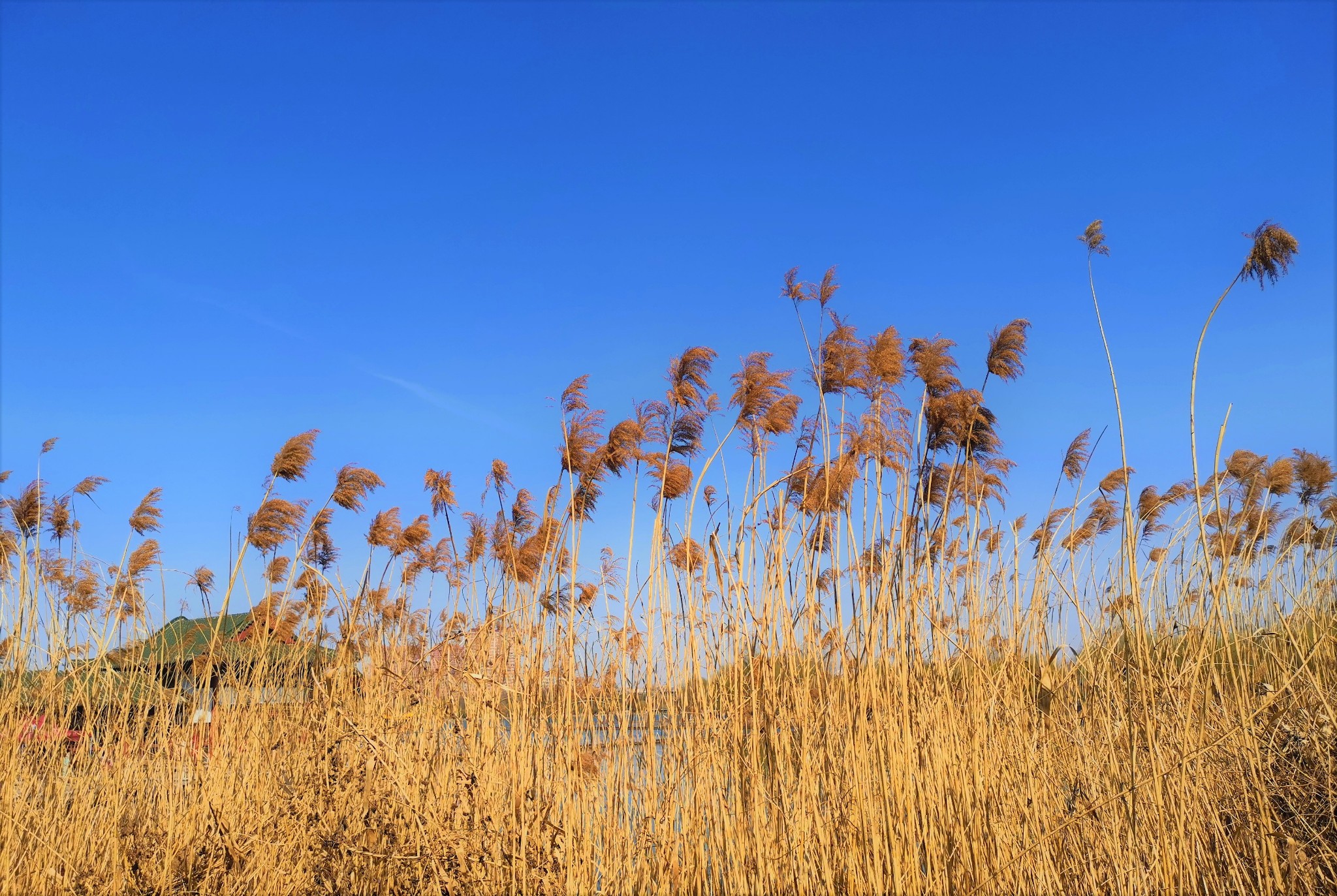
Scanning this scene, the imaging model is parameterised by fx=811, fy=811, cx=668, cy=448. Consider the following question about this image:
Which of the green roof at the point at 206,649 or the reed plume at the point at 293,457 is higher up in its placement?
the reed plume at the point at 293,457

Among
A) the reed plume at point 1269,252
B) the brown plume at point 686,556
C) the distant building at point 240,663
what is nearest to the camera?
the reed plume at point 1269,252


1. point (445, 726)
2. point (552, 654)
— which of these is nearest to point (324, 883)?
point (445, 726)

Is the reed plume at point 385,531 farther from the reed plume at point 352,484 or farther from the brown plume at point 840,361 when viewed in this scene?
the brown plume at point 840,361

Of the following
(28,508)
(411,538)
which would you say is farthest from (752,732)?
(28,508)

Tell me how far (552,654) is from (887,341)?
2401 mm

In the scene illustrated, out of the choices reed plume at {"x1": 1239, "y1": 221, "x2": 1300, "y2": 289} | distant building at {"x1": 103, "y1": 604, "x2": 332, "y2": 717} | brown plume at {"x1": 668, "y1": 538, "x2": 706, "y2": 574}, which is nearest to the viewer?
reed plume at {"x1": 1239, "y1": 221, "x2": 1300, "y2": 289}

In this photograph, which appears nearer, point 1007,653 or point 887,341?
point 1007,653

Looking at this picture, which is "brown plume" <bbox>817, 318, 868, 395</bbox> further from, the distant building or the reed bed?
the distant building

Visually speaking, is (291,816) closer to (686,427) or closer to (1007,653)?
(686,427)

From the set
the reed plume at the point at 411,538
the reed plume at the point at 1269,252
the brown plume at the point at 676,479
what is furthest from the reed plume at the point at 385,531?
the reed plume at the point at 1269,252

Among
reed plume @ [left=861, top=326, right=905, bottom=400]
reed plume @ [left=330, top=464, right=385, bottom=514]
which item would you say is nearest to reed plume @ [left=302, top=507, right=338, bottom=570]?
reed plume @ [left=330, top=464, right=385, bottom=514]

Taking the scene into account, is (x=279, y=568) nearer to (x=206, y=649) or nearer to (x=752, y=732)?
(x=206, y=649)

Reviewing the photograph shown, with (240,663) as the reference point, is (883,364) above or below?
above

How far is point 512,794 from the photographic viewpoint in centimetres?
301
